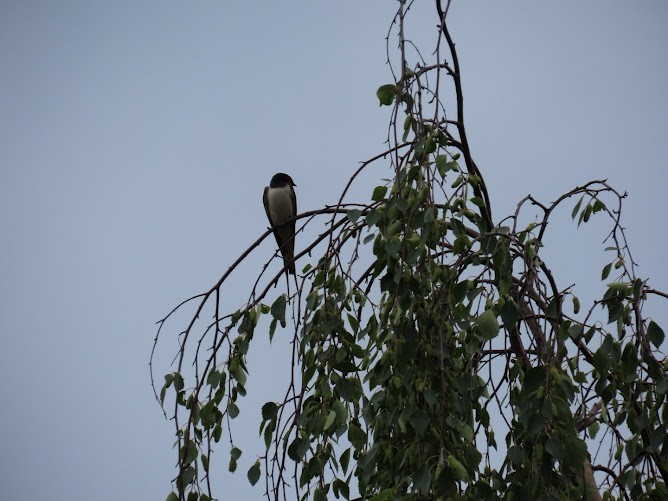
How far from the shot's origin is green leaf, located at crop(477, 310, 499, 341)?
2.38 metres

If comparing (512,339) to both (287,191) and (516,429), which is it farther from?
(287,191)

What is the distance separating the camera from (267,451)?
2875 millimetres

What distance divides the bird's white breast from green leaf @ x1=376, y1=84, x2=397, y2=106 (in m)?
4.04

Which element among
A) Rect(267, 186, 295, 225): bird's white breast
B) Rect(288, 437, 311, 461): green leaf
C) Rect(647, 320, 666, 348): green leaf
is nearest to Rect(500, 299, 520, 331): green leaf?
Rect(647, 320, 666, 348): green leaf

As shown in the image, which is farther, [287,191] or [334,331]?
[287,191]

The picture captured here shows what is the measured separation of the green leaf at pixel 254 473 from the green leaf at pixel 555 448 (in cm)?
102

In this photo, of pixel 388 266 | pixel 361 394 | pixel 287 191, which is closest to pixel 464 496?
pixel 361 394

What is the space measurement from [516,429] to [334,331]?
2.13ft

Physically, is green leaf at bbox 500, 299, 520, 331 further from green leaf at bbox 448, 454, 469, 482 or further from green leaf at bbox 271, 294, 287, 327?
green leaf at bbox 271, 294, 287, 327

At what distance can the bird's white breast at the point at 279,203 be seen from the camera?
687cm

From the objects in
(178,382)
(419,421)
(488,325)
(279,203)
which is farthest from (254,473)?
(279,203)

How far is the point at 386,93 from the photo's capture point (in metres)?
2.85

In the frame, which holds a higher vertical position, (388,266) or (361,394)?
(388,266)

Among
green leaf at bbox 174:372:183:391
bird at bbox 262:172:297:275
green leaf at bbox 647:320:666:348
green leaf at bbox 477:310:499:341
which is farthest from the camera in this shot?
bird at bbox 262:172:297:275
